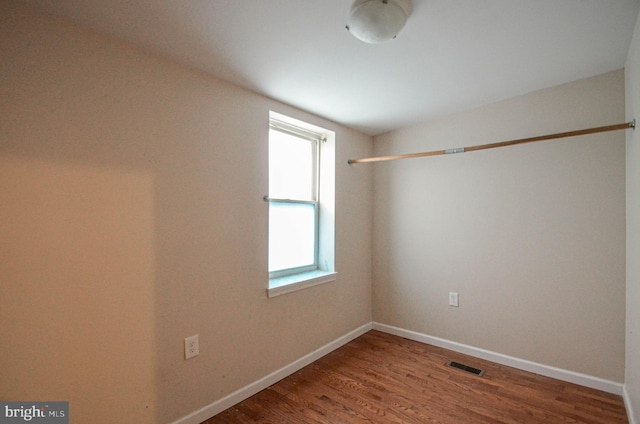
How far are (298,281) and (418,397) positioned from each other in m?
1.13

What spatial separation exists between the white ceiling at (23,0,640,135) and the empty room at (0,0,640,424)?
1 cm

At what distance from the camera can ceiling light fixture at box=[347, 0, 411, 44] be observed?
1.29 meters

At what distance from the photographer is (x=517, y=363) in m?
2.36

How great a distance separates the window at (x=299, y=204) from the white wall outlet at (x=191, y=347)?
23.1 inches

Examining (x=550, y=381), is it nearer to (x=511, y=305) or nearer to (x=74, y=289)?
(x=511, y=305)

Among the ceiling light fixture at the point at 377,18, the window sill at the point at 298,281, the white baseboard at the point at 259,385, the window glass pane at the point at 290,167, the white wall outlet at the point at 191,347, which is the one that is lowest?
the white baseboard at the point at 259,385

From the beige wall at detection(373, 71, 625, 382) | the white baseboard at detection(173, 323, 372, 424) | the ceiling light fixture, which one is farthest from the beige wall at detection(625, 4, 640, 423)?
the white baseboard at detection(173, 323, 372, 424)

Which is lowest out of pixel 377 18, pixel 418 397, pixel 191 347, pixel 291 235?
pixel 418 397

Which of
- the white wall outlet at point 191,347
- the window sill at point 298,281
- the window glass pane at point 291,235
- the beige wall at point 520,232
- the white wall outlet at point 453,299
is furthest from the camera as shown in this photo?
the white wall outlet at point 453,299

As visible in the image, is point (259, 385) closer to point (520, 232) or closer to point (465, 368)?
point (465, 368)

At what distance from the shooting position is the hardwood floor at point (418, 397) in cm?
179

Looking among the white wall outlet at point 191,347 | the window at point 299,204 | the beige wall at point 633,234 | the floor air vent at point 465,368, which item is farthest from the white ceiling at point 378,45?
the floor air vent at point 465,368

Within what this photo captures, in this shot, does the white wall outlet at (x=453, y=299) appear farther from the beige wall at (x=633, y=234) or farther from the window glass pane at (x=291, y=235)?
the window glass pane at (x=291, y=235)

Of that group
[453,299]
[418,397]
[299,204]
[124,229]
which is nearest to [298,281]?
[299,204]
